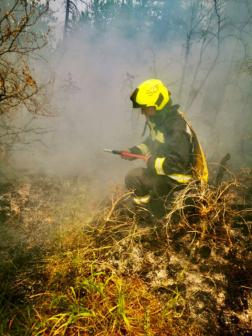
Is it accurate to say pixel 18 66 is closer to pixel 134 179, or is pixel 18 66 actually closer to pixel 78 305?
pixel 134 179

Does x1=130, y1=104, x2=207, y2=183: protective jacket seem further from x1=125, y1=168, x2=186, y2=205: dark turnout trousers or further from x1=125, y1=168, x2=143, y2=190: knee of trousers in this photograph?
x1=125, y1=168, x2=143, y2=190: knee of trousers

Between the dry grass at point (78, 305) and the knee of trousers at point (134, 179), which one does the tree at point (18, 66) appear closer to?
the knee of trousers at point (134, 179)

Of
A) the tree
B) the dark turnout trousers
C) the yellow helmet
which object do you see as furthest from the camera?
the dark turnout trousers

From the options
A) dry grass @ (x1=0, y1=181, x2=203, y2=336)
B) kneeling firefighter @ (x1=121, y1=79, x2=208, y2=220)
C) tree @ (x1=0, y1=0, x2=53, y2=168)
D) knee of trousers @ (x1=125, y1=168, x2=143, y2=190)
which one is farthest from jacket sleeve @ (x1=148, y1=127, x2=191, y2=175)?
tree @ (x1=0, y1=0, x2=53, y2=168)

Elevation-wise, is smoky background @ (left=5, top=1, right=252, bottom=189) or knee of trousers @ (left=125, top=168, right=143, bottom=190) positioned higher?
smoky background @ (left=5, top=1, right=252, bottom=189)

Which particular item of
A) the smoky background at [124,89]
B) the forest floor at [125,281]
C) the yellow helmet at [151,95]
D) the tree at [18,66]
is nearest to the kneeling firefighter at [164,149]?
the yellow helmet at [151,95]

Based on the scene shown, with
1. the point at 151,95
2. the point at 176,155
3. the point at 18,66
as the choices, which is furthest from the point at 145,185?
the point at 18,66

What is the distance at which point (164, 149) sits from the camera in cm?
301

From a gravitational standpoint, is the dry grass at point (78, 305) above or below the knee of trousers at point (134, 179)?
below

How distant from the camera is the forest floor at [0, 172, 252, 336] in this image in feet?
4.90

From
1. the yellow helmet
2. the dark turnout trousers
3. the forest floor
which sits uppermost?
the yellow helmet

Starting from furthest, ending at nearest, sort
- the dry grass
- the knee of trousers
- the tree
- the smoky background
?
the smoky background, the knee of trousers, the tree, the dry grass

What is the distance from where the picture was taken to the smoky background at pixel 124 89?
233 inches

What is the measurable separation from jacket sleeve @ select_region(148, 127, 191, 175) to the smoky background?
250 cm
